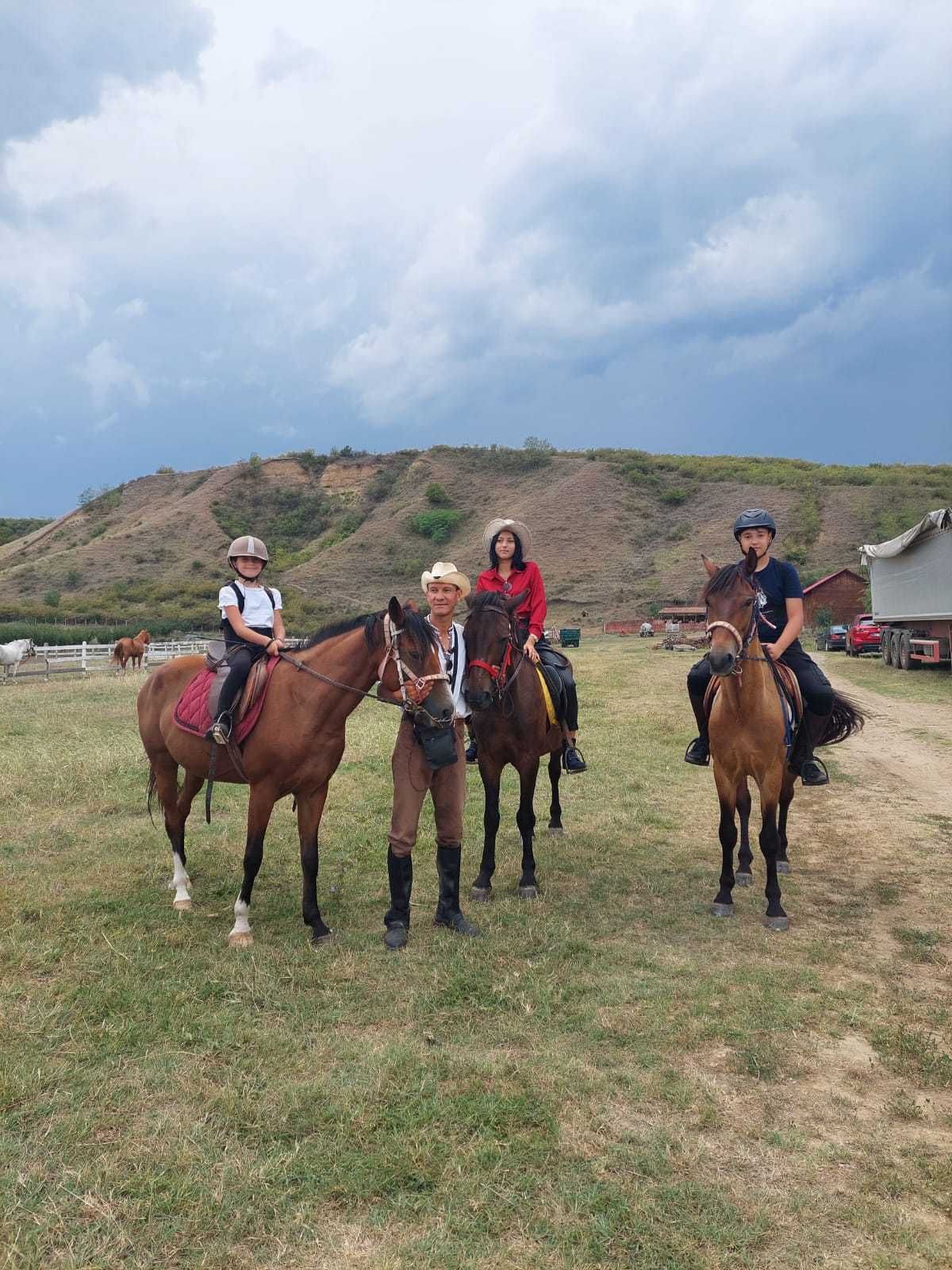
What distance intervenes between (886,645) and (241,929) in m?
25.5

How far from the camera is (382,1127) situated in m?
3.28

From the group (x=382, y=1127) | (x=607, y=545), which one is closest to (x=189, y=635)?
(x=607, y=545)

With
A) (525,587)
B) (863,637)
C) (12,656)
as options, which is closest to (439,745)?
(525,587)

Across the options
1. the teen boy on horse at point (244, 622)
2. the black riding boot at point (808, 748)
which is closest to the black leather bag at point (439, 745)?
the teen boy on horse at point (244, 622)

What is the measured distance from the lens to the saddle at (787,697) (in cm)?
613

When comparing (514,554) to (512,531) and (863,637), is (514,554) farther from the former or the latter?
(863,637)

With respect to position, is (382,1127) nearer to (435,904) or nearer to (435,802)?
(435,802)

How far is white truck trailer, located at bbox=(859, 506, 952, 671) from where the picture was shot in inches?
821

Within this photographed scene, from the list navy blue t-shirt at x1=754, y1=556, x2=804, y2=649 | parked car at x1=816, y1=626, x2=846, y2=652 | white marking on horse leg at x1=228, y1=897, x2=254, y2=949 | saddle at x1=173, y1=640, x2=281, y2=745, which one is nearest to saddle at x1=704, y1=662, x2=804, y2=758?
navy blue t-shirt at x1=754, y1=556, x2=804, y2=649

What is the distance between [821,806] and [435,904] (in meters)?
5.33

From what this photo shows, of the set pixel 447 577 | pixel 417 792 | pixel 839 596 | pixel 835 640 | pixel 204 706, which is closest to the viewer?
pixel 417 792

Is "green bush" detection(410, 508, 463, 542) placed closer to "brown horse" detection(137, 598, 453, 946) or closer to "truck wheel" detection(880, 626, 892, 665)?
"truck wheel" detection(880, 626, 892, 665)

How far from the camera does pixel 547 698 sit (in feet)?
22.8

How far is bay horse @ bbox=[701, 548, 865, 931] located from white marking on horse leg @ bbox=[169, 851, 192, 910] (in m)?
4.01
